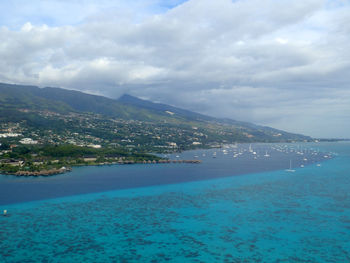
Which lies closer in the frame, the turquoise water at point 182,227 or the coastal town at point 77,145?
the turquoise water at point 182,227

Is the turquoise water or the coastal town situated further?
the coastal town

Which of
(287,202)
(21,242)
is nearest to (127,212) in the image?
(21,242)

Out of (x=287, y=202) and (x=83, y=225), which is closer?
(x=83, y=225)

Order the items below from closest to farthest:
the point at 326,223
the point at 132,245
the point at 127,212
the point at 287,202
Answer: the point at 132,245 < the point at 326,223 < the point at 127,212 < the point at 287,202

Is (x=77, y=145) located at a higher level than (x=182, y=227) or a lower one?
higher

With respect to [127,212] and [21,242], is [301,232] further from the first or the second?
[21,242]

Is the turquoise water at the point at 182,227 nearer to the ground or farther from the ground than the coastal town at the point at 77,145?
nearer to the ground

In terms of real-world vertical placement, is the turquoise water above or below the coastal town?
below

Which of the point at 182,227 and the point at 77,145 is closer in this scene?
the point at 182,227
